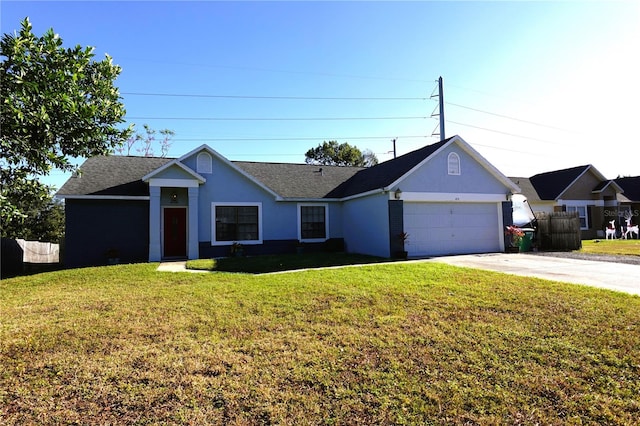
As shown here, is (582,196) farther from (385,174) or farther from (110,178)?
(110,178)

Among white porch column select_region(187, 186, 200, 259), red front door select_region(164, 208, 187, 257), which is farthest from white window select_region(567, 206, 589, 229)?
red front door select_region(164, 208, 187, 257)

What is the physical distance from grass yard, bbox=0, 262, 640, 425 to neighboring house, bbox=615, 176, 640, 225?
28317 mm

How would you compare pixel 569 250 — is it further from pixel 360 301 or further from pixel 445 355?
pixel 445 355

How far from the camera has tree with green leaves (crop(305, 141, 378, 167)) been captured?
42.5 m

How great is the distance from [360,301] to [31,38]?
24.0 feet

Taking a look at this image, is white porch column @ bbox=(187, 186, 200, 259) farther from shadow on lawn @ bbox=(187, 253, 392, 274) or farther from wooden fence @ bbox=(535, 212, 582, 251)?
wooden fence @ bbox=(535, 212, 582, 251)

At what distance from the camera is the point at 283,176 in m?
18.6

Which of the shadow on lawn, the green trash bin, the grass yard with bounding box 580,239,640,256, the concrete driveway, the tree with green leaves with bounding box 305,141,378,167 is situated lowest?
the concrete driveway

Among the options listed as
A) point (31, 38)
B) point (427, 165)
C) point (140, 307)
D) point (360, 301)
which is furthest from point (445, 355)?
point (427, 165)

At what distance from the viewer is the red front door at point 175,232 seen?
49.1 feet

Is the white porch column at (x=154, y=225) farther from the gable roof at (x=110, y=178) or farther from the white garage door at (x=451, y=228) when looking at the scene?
the white garage door at (x=451, y=228)

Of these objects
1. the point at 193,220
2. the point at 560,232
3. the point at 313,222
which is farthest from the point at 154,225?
the point at 560,232

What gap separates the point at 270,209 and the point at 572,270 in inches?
458

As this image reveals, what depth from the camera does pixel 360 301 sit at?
264 inches
